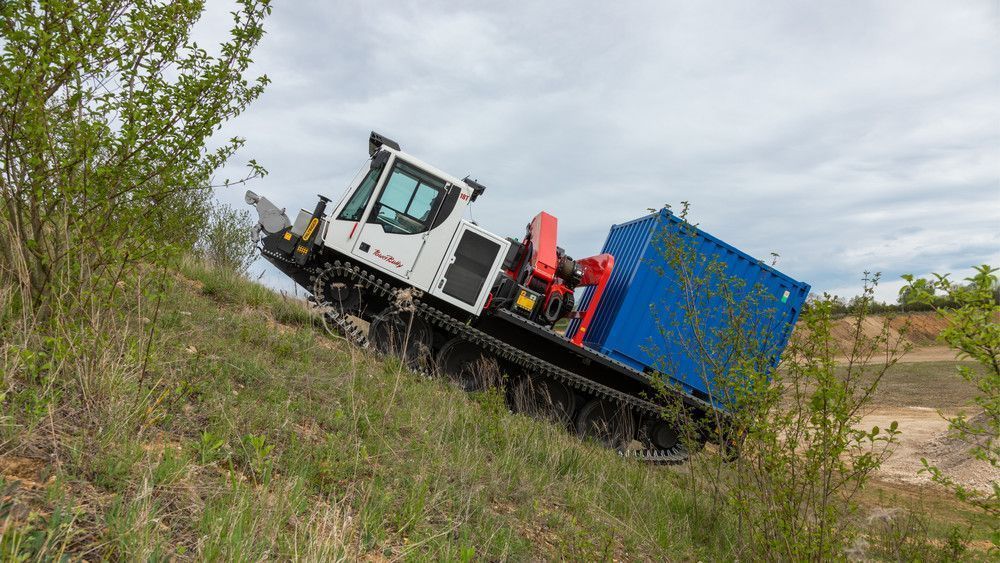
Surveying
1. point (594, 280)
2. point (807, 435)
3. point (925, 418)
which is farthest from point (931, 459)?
point (807, 435)

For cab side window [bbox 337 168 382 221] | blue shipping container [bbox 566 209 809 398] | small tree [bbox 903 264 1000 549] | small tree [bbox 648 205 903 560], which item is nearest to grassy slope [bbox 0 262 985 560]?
small tree [bbox 648 205 903 560]

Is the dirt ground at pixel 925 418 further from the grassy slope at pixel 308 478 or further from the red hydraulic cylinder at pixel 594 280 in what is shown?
the red hydraulic cylinder at pixel 594 280

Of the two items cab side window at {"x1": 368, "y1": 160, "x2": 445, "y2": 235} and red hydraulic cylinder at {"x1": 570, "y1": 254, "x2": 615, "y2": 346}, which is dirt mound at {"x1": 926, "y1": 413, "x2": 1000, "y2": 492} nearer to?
red hydraulic cylinder at {"x1": 570, "y1": 254, "x2": 615, "y2": 346}

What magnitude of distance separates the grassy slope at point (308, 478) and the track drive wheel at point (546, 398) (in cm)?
238

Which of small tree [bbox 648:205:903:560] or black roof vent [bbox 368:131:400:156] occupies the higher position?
black roof vent [bbox 368:131:400:156]

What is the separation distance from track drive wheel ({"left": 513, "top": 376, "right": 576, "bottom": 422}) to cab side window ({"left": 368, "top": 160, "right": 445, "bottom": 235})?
3.05 metres

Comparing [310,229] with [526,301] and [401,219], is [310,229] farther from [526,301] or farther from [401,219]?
[526,301]

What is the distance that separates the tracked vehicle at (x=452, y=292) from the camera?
988 centimetres

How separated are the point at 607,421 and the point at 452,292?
3.56 meters

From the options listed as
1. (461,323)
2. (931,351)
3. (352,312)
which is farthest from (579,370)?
(931,351)

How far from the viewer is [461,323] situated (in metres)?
9.71

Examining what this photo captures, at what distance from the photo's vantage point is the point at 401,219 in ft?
32.9

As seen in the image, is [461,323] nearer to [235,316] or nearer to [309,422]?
[235,316]

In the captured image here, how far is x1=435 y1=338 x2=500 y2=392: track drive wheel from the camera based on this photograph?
10.2 meters
